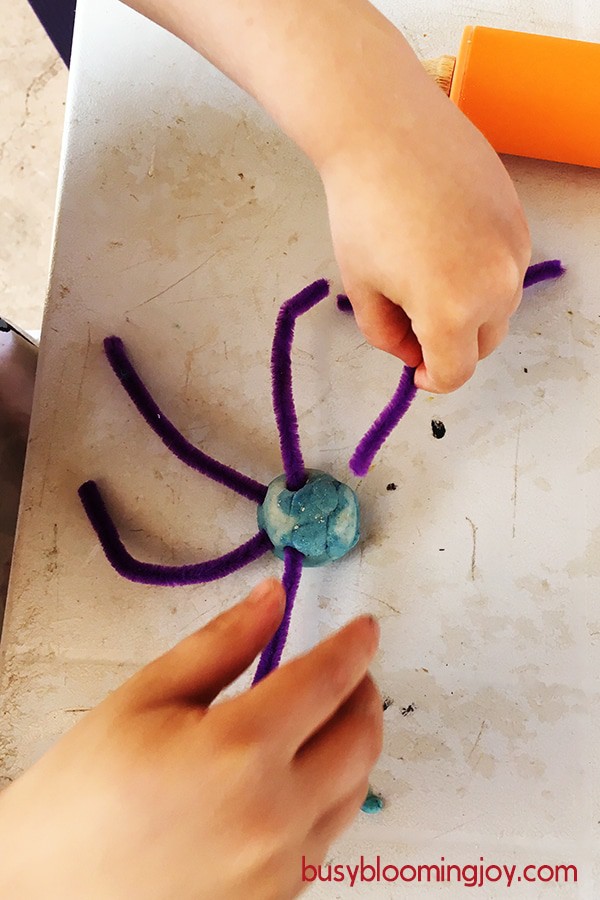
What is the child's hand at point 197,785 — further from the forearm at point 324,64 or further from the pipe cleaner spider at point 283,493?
the forearm at point 324,64

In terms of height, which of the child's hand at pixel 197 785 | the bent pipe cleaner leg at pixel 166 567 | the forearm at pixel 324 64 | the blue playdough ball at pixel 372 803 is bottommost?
the blue playdough ball at pixel 372 803

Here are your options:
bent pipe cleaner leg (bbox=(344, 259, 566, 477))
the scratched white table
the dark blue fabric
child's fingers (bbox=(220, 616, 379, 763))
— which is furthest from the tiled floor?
child's fingers (bbox=(220, 616, 379, 763))

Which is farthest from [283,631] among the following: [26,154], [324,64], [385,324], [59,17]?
[26,154]

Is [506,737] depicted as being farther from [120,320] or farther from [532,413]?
[120,320]

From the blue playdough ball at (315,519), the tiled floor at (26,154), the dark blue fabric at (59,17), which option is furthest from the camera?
the tiled floor at (26,154)

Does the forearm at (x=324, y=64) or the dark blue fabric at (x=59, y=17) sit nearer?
the forearm at (x=324, y=64)

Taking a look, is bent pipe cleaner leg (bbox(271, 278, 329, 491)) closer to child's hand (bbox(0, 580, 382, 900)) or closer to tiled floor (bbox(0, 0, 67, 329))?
child's hand (bbox(0, 580, 382, 900))

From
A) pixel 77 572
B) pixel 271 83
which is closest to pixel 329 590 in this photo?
pixel 77 572

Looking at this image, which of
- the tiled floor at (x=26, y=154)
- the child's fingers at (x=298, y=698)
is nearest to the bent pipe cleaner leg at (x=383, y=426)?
the child's fingers at (x=298, y=698)
